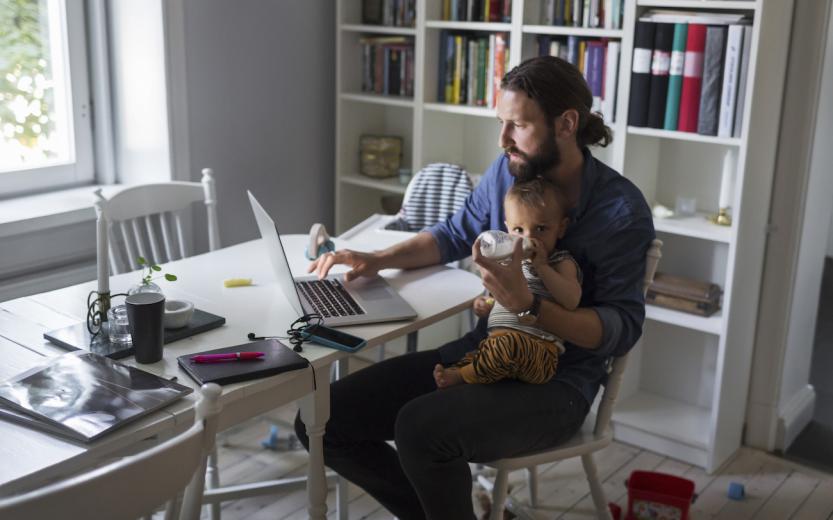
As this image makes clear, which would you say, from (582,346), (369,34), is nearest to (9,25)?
(369,34)

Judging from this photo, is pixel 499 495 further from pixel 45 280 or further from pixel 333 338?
pixel 45 280

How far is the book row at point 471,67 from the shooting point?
3194 mm

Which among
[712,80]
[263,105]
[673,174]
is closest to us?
[712,80]

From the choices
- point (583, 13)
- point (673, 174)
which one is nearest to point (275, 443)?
point (673, 174)

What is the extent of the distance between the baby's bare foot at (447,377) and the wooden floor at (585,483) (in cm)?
66

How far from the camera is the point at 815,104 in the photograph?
2709 millimetres

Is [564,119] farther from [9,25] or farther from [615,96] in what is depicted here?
[9,25]

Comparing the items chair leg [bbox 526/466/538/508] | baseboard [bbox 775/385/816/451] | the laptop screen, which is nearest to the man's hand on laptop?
the laptop screen

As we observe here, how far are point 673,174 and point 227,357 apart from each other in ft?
6.20

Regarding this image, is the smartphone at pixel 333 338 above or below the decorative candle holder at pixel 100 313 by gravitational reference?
below

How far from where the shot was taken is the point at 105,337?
1813 mm

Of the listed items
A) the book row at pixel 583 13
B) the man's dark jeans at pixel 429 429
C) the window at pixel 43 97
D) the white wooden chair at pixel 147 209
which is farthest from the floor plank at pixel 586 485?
the book row at pixel 583 13

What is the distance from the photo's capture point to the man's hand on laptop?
7.32 ft

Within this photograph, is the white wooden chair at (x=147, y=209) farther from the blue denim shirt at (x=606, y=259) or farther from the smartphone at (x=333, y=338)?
the blue denim shirt at (x=606, y=259)
